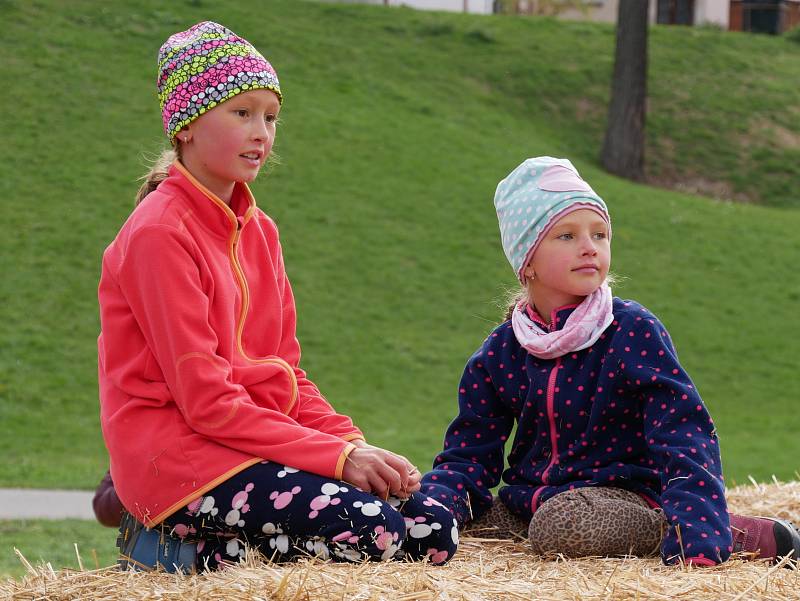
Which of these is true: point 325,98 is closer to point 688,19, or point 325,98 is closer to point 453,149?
point 453,149

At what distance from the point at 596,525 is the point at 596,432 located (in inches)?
15.8

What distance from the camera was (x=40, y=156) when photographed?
1585 centimetres

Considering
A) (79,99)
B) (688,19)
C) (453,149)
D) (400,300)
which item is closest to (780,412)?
(400,300)

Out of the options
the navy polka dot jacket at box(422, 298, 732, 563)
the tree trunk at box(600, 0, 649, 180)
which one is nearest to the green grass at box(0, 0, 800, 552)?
the tree trunk at box(600, 0, 649, 180)

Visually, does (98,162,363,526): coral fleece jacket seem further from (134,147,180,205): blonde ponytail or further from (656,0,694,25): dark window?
(656,0,694,25): dark window

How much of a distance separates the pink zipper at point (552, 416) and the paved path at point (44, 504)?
5.25 meters

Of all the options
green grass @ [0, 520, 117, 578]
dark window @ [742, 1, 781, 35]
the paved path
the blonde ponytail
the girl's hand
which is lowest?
the paved path

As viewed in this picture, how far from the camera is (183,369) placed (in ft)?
11.5

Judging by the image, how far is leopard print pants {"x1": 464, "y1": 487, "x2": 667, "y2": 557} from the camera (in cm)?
384

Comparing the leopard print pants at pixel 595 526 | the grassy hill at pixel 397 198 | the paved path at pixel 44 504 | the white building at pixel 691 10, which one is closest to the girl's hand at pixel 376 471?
the leopard print pants at pixel 595 526

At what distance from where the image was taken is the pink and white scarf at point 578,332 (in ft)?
13.4

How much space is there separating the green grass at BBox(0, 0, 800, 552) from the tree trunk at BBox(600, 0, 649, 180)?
534mm

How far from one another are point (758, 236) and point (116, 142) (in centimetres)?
935

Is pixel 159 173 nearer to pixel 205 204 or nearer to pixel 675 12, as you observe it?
pixel 205 204
